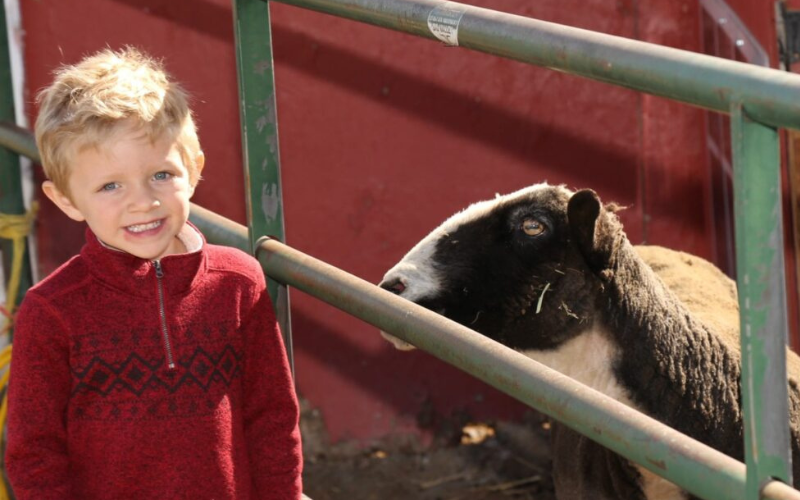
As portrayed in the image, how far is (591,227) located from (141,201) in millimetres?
1386

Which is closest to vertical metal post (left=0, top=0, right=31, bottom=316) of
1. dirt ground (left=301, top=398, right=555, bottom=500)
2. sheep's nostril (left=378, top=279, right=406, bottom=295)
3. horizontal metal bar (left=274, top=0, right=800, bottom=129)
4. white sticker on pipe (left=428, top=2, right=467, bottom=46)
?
sheep's nostril (left=378, top=279, right=406, bottom=295)

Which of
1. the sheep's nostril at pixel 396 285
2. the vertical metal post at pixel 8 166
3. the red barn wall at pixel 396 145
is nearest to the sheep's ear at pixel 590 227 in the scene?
the sheep's nostril at pixel 396 285

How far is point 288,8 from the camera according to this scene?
466 cm

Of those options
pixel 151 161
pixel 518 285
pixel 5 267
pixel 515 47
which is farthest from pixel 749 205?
pixel 5 267

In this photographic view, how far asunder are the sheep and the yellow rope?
3.56ft

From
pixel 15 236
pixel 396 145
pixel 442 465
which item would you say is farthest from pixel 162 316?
pixel 442 465

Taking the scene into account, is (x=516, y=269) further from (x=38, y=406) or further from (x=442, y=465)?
(x=442, y=465)

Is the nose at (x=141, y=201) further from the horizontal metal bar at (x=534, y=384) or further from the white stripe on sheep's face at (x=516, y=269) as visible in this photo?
the white stripe on sheep's face at (x=516, y=269)

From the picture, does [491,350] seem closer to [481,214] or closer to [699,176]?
[481,214]

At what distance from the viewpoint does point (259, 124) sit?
2.38 meters

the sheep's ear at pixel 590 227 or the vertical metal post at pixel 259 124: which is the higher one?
the vertical metal post at pixel 259 124

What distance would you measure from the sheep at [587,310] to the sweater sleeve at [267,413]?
931mm

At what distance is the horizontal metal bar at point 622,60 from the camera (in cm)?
140

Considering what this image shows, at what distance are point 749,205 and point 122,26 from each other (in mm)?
3515
